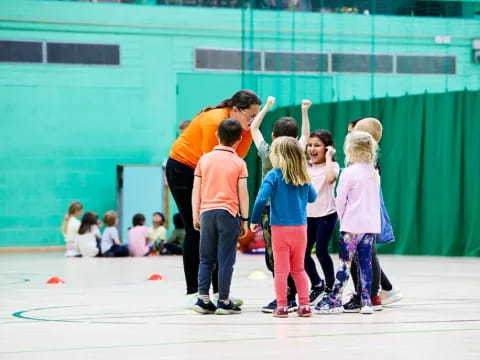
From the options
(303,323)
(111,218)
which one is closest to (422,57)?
(111,218)

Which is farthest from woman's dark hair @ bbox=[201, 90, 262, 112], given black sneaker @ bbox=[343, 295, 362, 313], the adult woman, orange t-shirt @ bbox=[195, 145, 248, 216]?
black sneaker @ bbox=[343, 295, 362, 313]

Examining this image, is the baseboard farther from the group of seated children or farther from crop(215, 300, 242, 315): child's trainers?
crop(215, 300, 242, 315): child's trainers

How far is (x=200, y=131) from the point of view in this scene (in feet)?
22.9

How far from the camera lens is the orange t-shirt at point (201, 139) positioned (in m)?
6.87

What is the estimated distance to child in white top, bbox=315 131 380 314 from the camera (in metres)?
6.75

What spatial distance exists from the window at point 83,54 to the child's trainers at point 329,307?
13.7m

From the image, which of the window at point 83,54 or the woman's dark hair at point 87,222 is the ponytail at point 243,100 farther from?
the window at point 83,54

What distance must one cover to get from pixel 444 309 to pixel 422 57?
8.83 metres

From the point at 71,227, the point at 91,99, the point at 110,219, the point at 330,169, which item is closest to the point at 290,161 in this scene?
the point at 330,169

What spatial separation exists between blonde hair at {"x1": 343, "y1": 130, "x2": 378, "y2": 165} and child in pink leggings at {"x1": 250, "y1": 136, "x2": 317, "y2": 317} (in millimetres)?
422

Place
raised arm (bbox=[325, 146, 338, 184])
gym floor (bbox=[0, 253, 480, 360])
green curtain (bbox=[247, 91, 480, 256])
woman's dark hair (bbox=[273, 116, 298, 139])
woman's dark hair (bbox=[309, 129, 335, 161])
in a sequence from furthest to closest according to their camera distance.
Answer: green curtain (bbox=[247, 91, 480, 256]) → woman's dark hair (bbox=[309, 129, 335, 161]) → raised arm (bbox=[325, 146, 338, 184]) → woman's dark hair (bbox=[273, 116, 298, 139]) → gym floor (bbox=[0, 253, 480, 360])

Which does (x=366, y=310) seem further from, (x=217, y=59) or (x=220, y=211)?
(x=217, y=59)

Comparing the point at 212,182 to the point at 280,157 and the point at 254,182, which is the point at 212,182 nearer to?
the point at 280,157

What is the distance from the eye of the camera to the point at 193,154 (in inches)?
277
